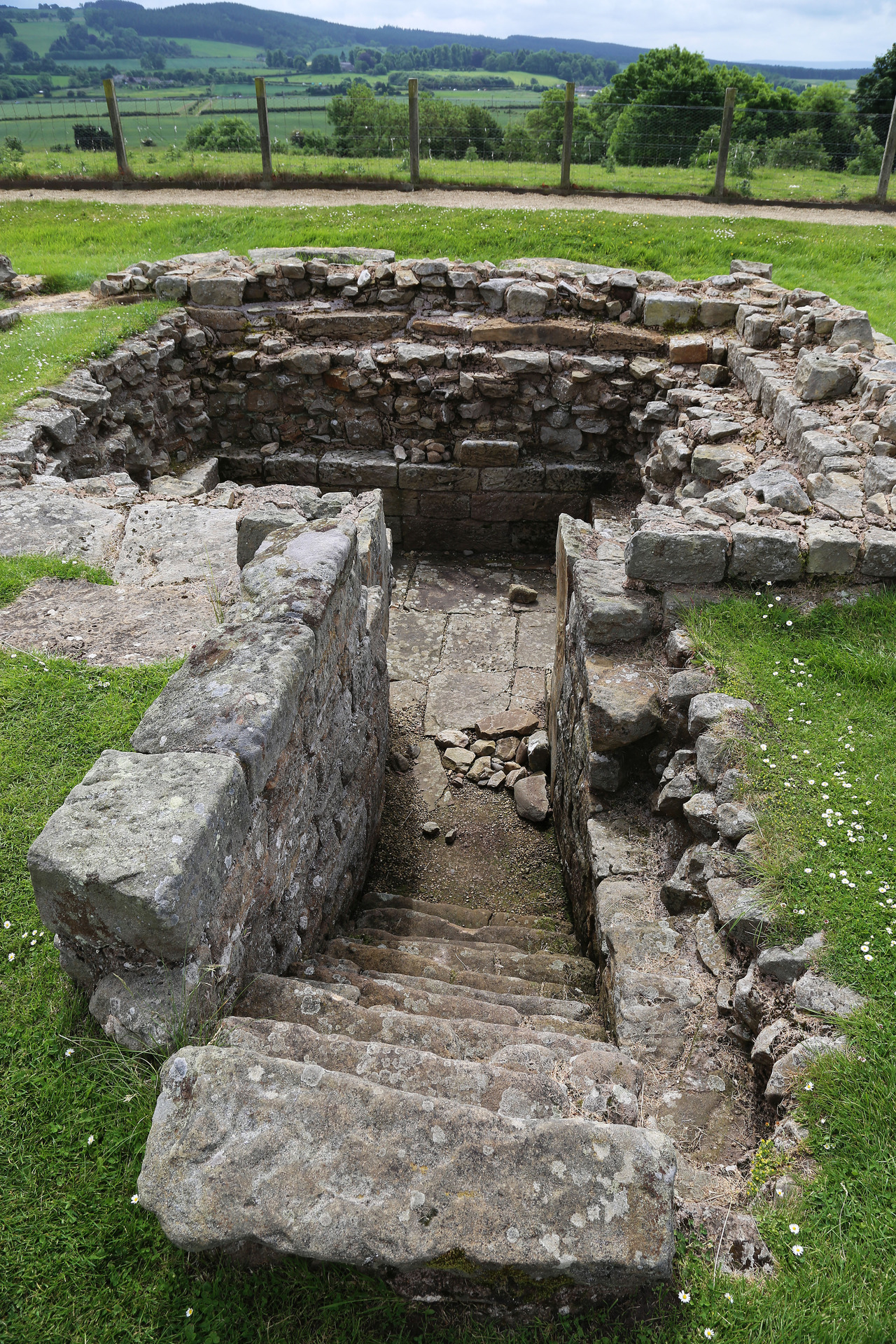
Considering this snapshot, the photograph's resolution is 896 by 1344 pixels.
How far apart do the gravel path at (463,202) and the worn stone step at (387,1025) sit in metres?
15.1

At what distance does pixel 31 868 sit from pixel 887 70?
33004 mm

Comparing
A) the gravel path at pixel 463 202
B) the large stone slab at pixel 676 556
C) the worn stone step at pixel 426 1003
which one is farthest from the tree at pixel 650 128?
the worn stone step at pixel 426 1003

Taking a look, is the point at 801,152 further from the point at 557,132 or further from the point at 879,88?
the point at 879,88

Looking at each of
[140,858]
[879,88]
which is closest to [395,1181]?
[140,858]

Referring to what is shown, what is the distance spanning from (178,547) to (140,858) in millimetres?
4530

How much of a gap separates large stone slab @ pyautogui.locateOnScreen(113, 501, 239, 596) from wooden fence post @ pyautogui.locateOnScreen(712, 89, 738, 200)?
14034mm

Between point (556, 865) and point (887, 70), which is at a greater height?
point (887, 70)

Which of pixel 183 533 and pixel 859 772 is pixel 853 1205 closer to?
pixel 859 772

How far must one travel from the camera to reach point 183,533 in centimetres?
691

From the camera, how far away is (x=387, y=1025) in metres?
2.88

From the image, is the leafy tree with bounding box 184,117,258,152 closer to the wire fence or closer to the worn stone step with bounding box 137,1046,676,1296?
the wire fence

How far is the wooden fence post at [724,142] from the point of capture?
16.1m

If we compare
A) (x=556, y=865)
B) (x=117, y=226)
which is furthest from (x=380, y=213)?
(x=556, y=865)

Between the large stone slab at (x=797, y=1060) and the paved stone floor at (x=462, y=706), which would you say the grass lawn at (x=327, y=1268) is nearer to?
the large stone slab at (x=797, y=1060)
